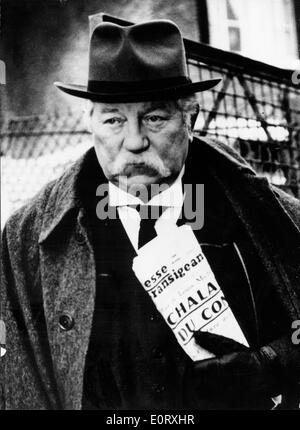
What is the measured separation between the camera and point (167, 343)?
7.88 feet

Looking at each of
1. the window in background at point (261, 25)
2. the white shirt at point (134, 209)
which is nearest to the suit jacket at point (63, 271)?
the white shirt at point (134, 209)

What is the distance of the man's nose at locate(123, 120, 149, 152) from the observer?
2377mm

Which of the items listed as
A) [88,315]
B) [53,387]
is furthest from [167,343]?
[53,387]

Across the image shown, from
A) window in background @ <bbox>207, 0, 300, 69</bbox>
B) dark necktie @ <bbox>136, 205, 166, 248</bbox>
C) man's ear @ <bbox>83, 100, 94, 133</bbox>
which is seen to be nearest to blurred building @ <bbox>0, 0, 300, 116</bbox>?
window in background @ <bbox>207, 0, 300, 69</bbox>

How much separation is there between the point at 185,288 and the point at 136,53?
100 cm

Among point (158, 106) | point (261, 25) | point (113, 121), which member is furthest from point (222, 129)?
point (113, 121)

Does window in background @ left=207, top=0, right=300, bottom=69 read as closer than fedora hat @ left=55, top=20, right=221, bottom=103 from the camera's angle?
No

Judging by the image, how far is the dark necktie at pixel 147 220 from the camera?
8.20 feet

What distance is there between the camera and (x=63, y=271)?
96.0 inches

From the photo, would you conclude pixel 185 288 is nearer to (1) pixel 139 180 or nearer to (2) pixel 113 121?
(1) pixel 139 180

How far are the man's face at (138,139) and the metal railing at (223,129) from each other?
374 mm

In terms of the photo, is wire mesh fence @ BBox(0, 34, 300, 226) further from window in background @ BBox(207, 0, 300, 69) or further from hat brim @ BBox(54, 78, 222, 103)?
hat brim @ BBox(54, 78, 222, 103)

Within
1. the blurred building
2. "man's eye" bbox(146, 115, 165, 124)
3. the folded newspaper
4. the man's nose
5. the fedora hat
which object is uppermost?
the blurred building
